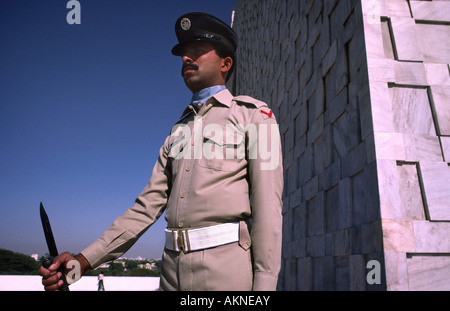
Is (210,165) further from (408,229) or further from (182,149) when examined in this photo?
(408,229)

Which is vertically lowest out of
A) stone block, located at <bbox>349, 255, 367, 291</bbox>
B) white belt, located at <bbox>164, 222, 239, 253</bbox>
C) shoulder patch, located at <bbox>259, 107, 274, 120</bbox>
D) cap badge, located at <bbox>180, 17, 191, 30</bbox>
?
stone block, located at <bbox>349, 255, 367, 291</bbox>

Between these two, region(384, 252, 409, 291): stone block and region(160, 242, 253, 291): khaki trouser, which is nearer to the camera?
region(160, 242, 253, 291): khaki trouser

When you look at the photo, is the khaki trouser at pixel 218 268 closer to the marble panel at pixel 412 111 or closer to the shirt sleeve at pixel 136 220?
the shirt sleeve at pixel 136 220

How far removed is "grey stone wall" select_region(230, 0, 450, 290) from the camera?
198 centimetres

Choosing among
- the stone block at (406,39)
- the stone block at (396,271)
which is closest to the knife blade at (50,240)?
the stone block at (396,271)

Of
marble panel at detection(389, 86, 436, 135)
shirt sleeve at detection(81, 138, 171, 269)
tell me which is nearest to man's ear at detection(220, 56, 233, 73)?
shirt sleeve at detection(81, 138, 171, 269)

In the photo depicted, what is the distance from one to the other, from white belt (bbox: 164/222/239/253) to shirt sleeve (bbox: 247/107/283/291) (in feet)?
0.32

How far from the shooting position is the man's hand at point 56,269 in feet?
5.10

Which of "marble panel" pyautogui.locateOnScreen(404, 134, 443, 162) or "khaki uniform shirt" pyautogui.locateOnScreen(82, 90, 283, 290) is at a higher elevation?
"marble panel" pyautogui.locateOnScreen(404, 134, 443, 162)

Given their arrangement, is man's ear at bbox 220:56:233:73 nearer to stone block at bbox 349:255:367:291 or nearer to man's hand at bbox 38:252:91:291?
man's hand at bbox 38:252:91:291

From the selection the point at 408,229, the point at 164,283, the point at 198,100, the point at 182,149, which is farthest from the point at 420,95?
the point at 164,283

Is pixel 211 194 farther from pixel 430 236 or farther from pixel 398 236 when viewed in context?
pixel 430 236

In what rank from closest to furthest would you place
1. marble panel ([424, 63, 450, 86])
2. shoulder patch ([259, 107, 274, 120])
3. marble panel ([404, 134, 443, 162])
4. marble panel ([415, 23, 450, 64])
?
shoulder patch ([259, 107, 274, 120]) → marble panel ([404, 134, 443, 162]) → marble panel ([424, 63, 450, 86]) → marble panel ([415, 23, 450, 64])

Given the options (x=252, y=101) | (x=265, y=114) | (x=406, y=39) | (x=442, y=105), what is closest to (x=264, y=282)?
(x=265, y=114)
